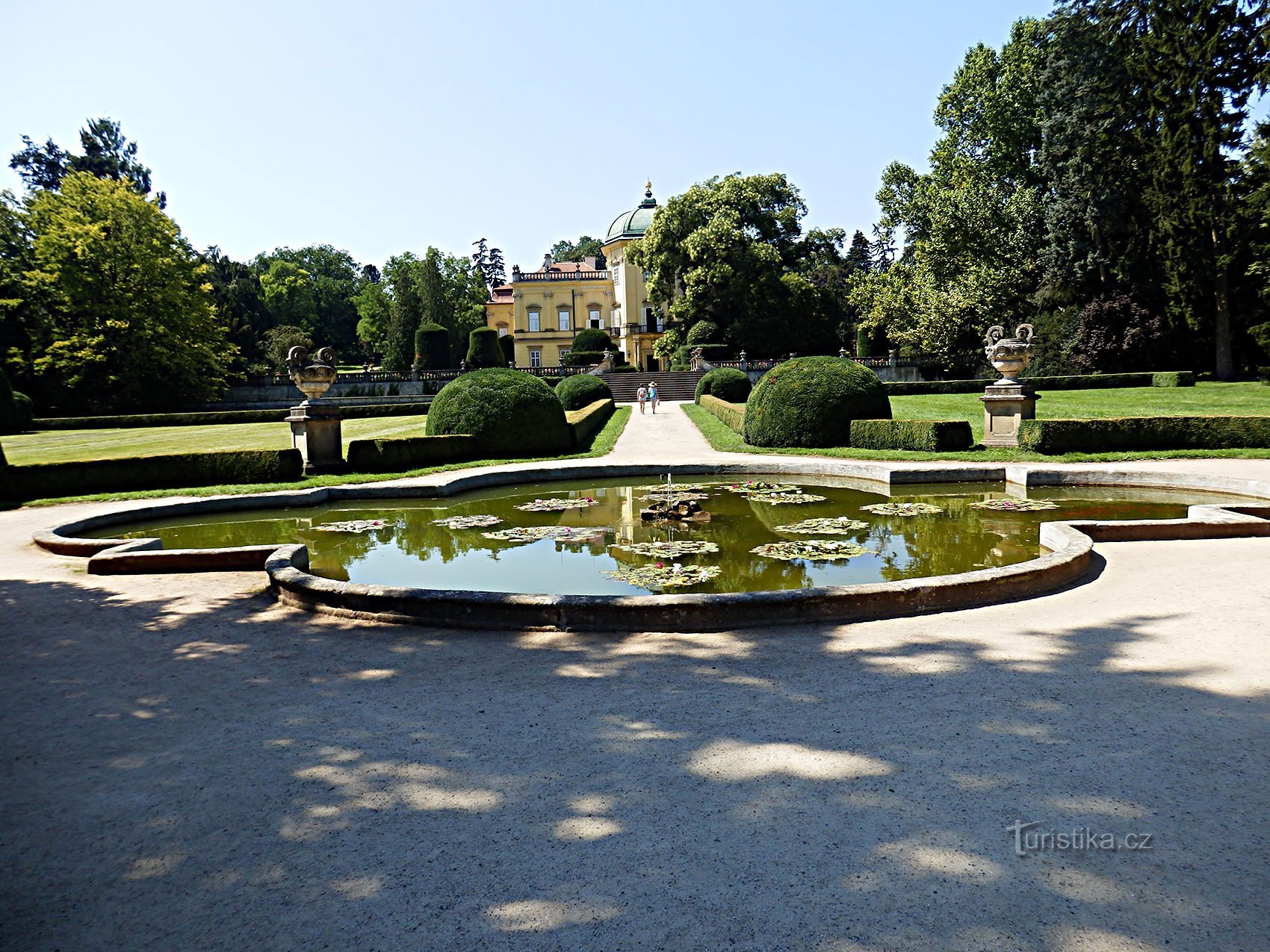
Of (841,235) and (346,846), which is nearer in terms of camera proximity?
(346,846)

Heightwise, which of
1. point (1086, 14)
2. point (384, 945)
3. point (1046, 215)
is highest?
point (1086, 14)

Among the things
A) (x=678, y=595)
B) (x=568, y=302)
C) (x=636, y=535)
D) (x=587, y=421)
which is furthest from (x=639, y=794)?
(x=568, y=302)

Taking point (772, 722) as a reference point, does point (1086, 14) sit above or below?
above

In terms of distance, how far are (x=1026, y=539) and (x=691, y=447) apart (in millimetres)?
10724

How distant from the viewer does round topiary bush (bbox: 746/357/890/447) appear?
17.7 m

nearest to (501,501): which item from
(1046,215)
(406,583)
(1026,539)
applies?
(406,583)

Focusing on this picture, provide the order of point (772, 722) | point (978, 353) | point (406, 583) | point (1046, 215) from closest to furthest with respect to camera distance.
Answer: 1. point (772, 722)
2. point (406, 583)
3. point (1046, 215)
4. point (978, 353)

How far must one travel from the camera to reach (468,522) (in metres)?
10.5

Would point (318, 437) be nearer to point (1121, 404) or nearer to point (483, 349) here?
point (1121, 404)

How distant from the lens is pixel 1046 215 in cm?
3547

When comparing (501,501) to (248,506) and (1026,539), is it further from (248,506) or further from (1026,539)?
(1026,539)

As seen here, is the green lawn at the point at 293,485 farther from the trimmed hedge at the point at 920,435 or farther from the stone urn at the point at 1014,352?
the stone urn at the point at 1014,352

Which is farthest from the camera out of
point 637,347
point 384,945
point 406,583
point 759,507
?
point 637,347

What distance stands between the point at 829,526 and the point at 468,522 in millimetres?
4383
